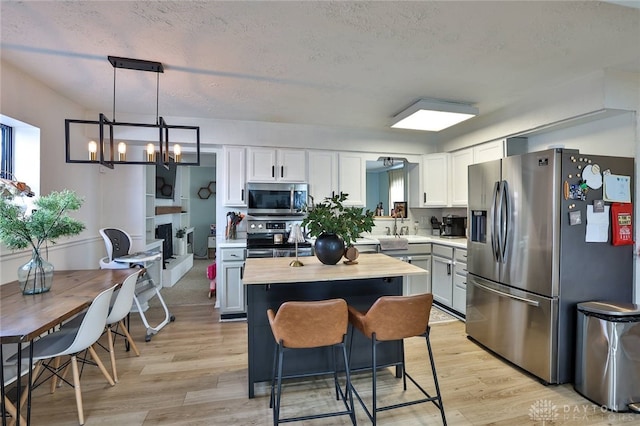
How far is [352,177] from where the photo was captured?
4543mm

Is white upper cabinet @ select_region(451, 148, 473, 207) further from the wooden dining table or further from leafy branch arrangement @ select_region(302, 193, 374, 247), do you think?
the wooden dining table

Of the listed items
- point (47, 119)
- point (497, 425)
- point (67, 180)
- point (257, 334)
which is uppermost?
point (47, 119)

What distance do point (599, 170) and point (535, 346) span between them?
1.49 meters

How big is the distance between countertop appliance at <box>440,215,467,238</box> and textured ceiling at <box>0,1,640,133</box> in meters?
1.85

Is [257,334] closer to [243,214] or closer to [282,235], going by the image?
[282,235]

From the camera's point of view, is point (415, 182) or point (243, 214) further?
point (415, 182)

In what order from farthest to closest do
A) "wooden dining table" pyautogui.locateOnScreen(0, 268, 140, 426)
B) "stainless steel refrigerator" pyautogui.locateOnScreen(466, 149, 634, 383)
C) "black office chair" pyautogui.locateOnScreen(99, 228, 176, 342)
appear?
1. "black office chair" pyautogui.locateOnScreen(99, 228, 176, 342)
2. "stainless steel refrigerator" pyautogui.locateOnScreen(466, 149, 634, 383)
3. "wooden dining table" pyautogui.locateOnScreen(0, 268, 140, 426)

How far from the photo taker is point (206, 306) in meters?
4.29

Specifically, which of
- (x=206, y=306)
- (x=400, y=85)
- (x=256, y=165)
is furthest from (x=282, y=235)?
(x=400, y=85)

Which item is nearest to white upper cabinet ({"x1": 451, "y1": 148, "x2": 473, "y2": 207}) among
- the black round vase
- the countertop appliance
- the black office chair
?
the countertop appliance

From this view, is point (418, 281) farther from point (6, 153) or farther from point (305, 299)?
point (6, 153)

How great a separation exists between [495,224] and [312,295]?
180 cm

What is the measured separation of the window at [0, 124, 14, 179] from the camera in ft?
8.81

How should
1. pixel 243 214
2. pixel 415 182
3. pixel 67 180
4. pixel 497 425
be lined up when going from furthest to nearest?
1. pixel 415 182
2. pixel 243 214
3. pixel 67 180
4. pixel 497 425
